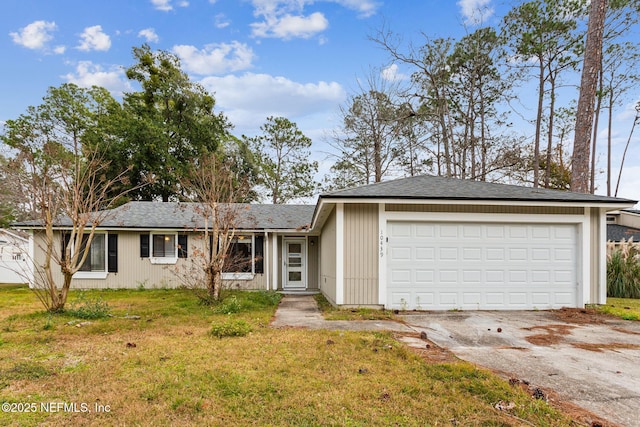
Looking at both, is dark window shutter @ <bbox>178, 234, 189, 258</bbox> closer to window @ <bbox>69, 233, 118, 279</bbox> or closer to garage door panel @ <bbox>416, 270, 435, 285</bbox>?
window @ <bbox>69, 233, 118, 279</bbox>

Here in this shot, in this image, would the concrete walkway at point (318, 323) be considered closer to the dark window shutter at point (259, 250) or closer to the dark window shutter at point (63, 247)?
the dark window shutter at point (259, 250)

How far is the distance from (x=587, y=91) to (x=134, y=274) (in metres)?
16.2

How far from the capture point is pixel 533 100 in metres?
16.9

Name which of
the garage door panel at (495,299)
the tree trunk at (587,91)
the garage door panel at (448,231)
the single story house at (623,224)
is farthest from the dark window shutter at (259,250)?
the single story house at (623,224)

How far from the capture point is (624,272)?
10.4 meters

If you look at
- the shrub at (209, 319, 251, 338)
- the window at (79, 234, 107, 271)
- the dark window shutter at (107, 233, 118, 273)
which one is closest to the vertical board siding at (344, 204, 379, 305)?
the shrub at (209, 319, 251, 338)

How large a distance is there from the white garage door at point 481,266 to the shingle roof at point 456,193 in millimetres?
672

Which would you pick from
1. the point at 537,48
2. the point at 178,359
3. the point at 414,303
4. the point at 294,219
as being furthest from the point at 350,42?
the point at 178,359

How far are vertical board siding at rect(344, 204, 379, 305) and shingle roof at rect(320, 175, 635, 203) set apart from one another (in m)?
0.59

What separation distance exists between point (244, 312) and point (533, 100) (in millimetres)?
17501

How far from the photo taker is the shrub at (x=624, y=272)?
33.4ft

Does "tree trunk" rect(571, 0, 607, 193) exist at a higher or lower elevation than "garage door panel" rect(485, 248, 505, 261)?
higher

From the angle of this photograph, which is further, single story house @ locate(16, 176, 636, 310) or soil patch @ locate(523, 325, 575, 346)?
single story house @ locate(16, 176, 636, 310)

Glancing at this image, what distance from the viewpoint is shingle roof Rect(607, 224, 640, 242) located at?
1619 cm
